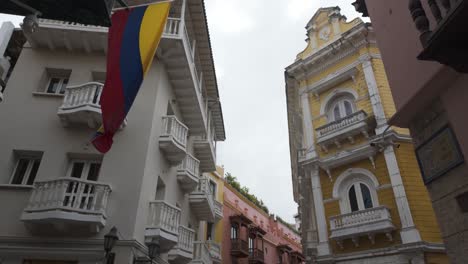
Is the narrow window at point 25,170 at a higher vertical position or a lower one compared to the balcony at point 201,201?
lower

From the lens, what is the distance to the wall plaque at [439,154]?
16.9ft

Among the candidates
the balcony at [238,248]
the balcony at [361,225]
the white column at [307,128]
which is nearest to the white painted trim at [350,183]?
the balcony at [361,225]

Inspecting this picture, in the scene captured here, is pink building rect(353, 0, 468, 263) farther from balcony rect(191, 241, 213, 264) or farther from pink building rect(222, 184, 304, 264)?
pink building rect(222, 184, 304, 264)

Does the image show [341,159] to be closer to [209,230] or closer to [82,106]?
[82,106]

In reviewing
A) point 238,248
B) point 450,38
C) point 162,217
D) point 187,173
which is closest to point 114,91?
point 162,217

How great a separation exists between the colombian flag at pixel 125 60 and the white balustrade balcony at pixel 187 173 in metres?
5.80

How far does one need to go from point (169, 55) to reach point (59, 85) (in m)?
4.32

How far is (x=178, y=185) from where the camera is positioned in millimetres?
15000

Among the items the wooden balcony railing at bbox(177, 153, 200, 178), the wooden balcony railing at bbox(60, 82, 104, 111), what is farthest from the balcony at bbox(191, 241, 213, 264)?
the wooden balcony railing at bbox(60, 82, 104, 111)

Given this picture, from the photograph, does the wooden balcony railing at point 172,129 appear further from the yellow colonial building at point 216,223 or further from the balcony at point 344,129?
the yellow colonial building at point 216,223

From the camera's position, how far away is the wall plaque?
16.9 ft

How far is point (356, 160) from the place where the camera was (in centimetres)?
1549

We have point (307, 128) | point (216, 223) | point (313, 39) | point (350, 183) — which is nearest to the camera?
point (350, 183)

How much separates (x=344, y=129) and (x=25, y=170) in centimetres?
1309
